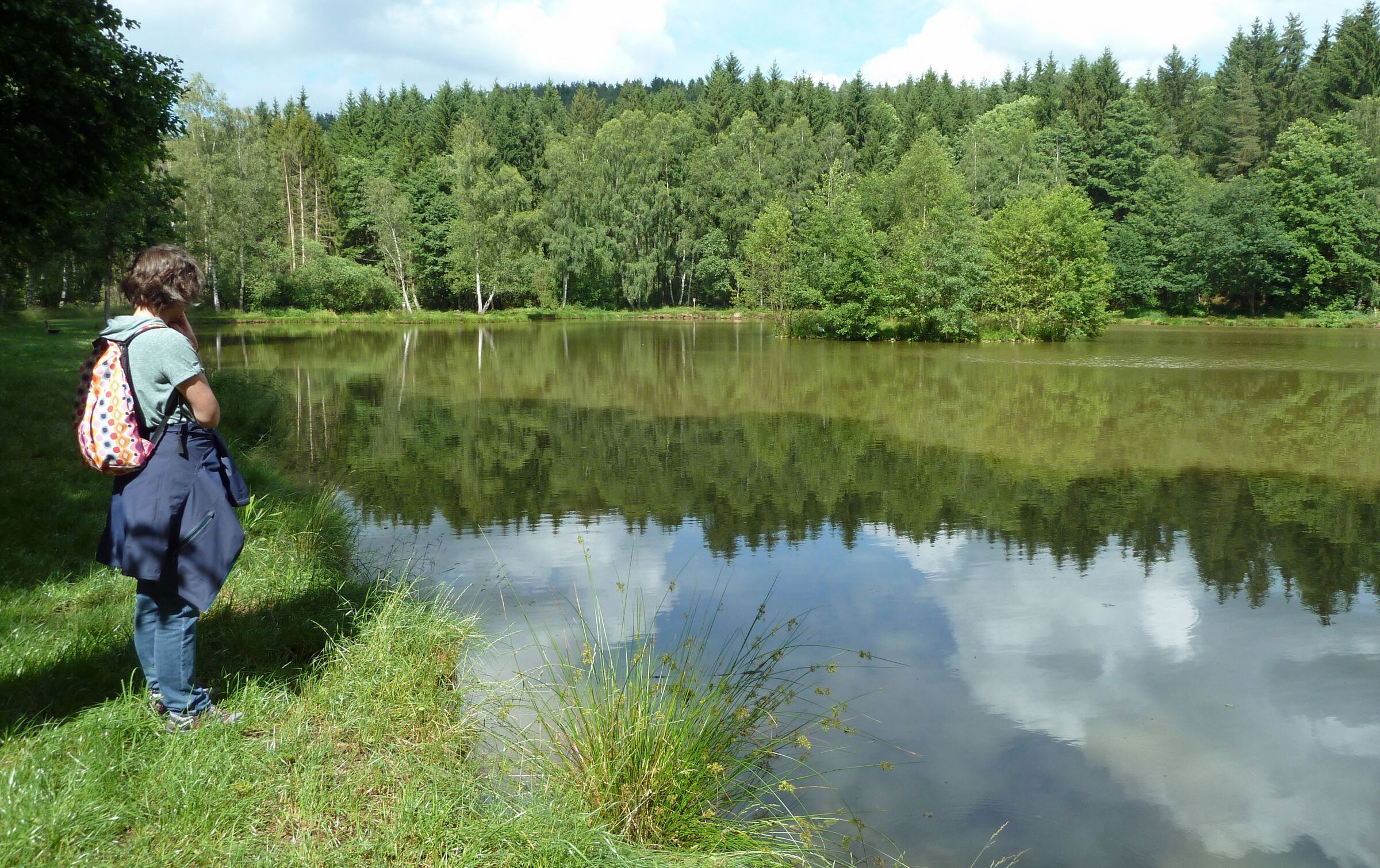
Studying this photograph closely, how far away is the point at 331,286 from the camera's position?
52906mm

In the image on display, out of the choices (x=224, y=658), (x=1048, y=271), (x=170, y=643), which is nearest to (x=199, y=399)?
(x=170, y=643)

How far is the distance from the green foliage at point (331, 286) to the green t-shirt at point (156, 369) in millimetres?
52155

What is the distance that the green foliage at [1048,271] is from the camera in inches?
1531

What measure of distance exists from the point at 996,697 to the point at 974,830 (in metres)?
1.48

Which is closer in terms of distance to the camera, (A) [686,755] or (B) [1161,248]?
(A) [686,755]

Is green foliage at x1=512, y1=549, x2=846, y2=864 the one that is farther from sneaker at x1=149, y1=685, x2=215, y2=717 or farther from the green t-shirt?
the green t-shirt

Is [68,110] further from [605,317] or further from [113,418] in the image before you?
[605,317]

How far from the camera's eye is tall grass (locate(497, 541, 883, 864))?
11.4 feet

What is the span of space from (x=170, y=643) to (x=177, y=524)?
49cm

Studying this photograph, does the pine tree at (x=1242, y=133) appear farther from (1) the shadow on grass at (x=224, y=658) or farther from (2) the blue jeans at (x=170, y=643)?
(2) the blue jeans at (x=170, y=643)

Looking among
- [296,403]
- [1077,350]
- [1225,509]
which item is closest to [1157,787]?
[1225,509]

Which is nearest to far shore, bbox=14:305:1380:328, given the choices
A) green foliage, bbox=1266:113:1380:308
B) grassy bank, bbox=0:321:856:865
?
green foliage, bbox=1266:113:1380:308

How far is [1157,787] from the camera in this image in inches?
180

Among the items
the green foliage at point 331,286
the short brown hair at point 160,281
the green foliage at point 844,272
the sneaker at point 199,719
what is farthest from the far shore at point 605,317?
the sneaker at point 199,719
